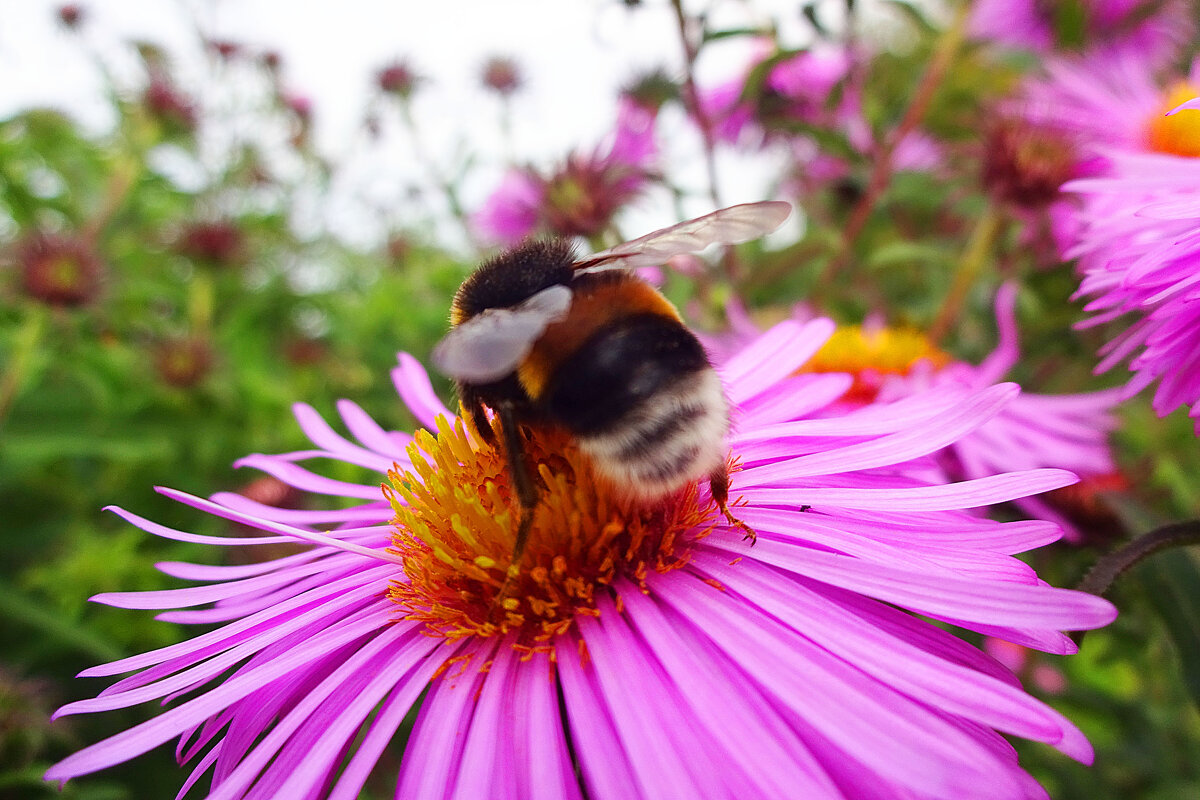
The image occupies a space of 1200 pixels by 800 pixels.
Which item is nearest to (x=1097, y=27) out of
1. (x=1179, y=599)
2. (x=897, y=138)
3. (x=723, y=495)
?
(x=897, y=138)

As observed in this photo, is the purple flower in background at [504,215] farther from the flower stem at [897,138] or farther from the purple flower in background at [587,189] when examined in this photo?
the flower stem at [897,138]

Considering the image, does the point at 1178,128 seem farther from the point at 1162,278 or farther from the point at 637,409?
the point at 637,409

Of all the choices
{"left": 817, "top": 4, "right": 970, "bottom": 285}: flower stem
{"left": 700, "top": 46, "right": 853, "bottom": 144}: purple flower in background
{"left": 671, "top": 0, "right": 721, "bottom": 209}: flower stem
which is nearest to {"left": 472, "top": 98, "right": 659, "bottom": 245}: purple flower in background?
{"left": 671, "top": 0, "right": 721, "bottom": 209}: flower stem

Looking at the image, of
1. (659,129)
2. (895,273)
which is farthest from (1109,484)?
(659,129)

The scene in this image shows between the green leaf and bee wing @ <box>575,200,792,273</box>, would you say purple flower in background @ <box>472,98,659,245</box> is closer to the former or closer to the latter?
bee wing @ <box>575,200,792,273</box>

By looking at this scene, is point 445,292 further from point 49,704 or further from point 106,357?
point 49,704

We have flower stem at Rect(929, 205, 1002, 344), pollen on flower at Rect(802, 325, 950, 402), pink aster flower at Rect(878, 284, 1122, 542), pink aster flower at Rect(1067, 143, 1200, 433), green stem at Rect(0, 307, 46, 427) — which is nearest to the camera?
pink aster flower at Rect(1067, 143, 1200, 433)

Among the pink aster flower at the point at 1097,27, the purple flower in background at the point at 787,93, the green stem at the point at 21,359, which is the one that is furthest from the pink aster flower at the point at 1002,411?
the green stem at the point at 21,359
